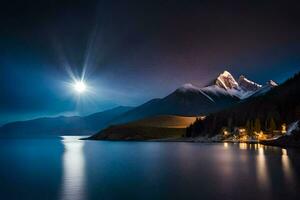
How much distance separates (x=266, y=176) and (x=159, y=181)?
1527 centimetres

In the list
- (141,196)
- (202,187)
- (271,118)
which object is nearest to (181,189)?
(202,187)

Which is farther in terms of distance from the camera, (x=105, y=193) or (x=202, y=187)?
(x=202, y=187)

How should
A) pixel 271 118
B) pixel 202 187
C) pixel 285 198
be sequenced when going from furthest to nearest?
pixel 271 118
pixel 202 187
pixel 285 198

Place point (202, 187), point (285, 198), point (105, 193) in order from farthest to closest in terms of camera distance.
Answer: point (202, 187), point (105, 193), point (285, 198)

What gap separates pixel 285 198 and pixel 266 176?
16230 mm

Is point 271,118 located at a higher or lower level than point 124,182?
higher

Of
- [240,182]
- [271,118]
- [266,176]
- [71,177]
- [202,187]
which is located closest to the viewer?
[202,187]

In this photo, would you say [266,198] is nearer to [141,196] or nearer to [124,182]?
[141,196]

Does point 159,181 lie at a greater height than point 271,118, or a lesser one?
lesser

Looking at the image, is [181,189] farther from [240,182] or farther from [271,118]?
[271,118]

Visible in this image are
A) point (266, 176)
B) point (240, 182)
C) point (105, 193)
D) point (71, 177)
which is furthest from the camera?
point (71, 177)

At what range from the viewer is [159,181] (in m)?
45.1

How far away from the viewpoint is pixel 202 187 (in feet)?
130

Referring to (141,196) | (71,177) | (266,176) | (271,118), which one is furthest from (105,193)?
(271,118)
